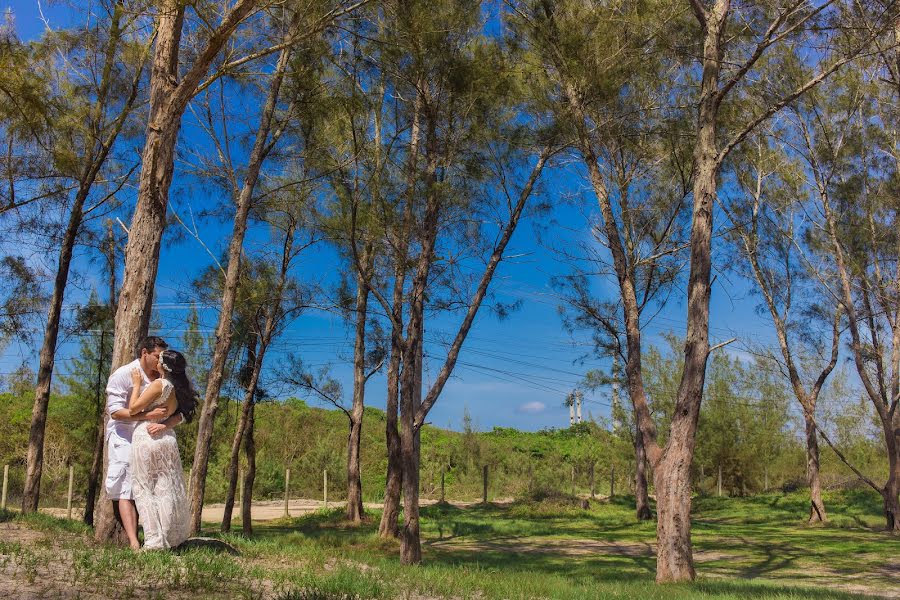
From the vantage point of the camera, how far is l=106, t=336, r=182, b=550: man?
5.36 m

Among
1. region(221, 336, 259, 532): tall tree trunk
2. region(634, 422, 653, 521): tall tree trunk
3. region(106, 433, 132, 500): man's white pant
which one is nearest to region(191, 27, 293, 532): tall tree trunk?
region(221, 336, 259, 532): tall tree trunk

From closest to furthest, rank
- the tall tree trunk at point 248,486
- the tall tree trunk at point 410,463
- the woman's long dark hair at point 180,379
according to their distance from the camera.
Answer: the woman's long dark hair at point 180,379 < the tall tree trunk at point 410,463 < the tall tree trunk at point 248,486

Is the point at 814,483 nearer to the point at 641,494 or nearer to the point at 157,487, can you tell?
the point at 641,494

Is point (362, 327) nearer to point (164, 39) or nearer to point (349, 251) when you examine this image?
point (349, 251)

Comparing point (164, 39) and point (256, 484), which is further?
point (256, 484)

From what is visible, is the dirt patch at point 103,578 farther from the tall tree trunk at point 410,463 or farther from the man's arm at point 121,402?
the tall tree trunk at point 410,463

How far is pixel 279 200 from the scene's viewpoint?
14289 mm

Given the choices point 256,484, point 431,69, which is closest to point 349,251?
point 431,69

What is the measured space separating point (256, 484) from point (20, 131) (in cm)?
2024

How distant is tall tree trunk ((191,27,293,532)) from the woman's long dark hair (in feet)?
20.0

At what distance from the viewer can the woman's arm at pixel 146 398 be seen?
5.21 metres

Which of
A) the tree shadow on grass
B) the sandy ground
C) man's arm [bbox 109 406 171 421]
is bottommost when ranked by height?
the sandy ground

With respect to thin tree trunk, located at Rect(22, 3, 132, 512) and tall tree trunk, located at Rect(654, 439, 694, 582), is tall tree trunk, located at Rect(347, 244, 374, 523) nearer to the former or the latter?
thin tree trunk, located at Rect(22, 3, 132, 512)

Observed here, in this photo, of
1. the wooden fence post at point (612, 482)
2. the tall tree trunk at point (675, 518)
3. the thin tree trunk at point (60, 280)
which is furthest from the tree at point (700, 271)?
the wooden fence post at point (612, 482)
